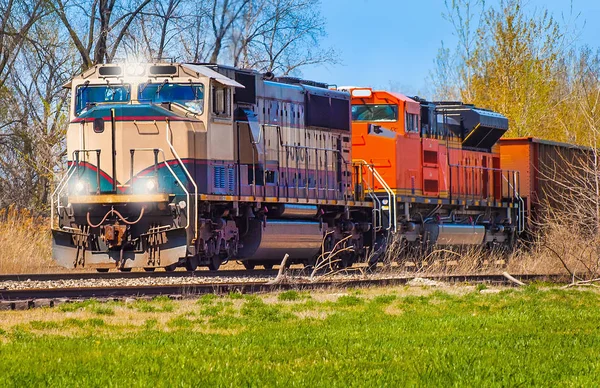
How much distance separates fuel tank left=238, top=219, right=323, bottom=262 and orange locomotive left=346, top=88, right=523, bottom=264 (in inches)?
85.1

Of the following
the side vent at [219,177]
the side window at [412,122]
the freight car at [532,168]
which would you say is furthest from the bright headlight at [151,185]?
the freight car at [532,168]

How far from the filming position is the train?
1717 cm

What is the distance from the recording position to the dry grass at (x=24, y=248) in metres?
20.7

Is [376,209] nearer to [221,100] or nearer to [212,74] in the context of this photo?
[221,100]

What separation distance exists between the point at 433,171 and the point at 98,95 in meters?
8.95

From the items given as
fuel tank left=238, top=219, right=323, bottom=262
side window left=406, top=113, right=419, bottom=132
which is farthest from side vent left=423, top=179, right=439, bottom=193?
fuel tank left=238, top=219, right=323, bottom=262

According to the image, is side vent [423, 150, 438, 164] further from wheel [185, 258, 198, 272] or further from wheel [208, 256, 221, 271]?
wheel [185, 258, 198, 272]

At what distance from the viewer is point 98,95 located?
17.7 metres

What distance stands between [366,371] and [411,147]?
51.8ft

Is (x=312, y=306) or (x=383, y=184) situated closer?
(x=312, y=306)

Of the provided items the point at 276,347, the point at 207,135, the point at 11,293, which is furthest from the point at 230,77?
the point at 276,347

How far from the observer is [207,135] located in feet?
57.5

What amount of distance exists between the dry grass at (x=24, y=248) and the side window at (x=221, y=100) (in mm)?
5854

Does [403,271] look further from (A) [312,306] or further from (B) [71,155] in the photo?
(A) [312,306]
